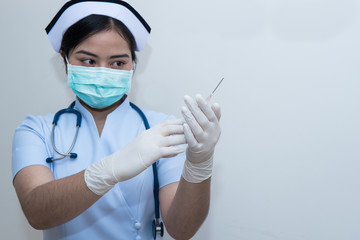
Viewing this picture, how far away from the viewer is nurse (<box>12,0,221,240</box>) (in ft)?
2.66

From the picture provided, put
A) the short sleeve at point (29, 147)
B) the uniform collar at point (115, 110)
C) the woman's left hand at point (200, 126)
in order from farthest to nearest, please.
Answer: the uniform collar at point (115, 110) < the short sleeve at point (29, 147) < the woman's left hand at point (200, 126)

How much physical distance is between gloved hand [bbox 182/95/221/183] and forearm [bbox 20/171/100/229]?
0.25 metres

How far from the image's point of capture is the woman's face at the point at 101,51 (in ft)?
3.09

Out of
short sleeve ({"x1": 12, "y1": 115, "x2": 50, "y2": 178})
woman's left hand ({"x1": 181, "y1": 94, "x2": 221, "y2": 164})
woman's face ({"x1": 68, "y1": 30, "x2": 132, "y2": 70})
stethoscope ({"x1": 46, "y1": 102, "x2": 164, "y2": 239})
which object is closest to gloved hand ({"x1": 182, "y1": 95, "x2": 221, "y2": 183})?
woman's left hand ({"x1": 181, "y1": 94, "x2": 221, "y2": 164})

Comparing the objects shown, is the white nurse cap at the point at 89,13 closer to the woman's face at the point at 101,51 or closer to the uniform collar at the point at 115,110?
the woman's face at the point at 101,51

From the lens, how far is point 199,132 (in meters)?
0.81

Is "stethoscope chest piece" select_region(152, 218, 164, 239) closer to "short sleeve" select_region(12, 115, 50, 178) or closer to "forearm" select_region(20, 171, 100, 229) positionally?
"forearm" select_region(20, 171, 100, 229)

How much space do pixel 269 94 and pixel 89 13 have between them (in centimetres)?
64

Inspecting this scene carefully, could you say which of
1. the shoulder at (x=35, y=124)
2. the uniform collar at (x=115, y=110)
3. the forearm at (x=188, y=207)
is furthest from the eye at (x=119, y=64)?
the forearm at (x=188, y=207)

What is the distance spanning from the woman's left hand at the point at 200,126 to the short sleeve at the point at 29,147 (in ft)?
1.39

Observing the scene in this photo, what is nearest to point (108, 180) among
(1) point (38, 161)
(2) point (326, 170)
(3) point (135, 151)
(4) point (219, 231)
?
(3) point (135, 151)

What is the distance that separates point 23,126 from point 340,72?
1008mm

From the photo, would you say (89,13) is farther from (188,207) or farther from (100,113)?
(188,207)

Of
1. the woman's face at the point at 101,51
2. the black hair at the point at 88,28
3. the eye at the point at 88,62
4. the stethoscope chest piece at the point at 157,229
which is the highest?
the black hair at the point at 88,28
